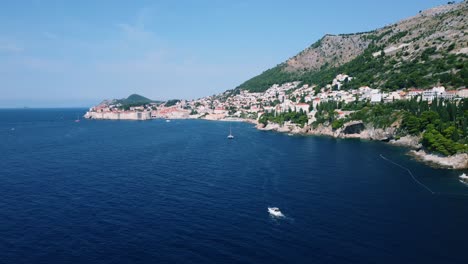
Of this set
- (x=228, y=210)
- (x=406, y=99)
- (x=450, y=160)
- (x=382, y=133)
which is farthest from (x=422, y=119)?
(x=228, y=210)

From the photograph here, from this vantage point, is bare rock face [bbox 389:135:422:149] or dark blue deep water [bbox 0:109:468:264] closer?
dark blue deep water [bbox 0:109:468:264]

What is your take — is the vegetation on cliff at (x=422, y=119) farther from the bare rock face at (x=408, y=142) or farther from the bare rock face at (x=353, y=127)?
the bare rock face at (x=353, y=127)

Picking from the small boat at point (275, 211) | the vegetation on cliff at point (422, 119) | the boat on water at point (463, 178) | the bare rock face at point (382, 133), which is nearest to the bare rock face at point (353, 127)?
the vegetation on cliff at point (422, 119)

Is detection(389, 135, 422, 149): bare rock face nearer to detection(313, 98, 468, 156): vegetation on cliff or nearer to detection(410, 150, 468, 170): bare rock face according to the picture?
detection(313, 98, 468, 156): vegetation on cliff

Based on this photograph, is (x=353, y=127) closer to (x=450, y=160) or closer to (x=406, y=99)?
(x=406, y=99)

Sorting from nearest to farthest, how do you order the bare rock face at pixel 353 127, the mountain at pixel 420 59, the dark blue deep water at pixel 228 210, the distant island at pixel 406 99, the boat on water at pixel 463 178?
the dark blue deep water at pixel 228 210 → the boat on water at pixel 463 178 → the distant island at pixel 406 99 → the bare rock face at pixel 353 127 → the mountain at pixel 420 59

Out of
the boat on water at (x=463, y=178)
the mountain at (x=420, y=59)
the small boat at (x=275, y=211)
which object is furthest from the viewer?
the mountain at (x=420, y=59)

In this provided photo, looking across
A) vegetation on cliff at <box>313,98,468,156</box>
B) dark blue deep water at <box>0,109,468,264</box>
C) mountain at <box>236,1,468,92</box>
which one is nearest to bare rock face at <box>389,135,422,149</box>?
vegetation on cliff at <box>313,98,468,156</box>
